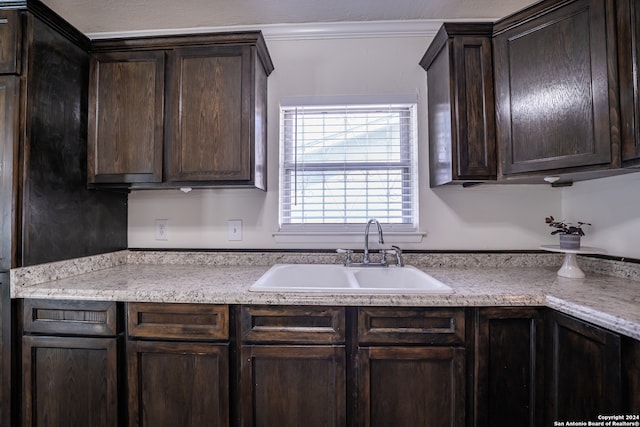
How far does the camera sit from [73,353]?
1198 millimetres

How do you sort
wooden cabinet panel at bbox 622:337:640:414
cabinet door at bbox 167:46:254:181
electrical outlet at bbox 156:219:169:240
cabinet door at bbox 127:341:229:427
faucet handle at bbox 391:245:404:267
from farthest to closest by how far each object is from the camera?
electrical outlet at bbox 156:219:169:240
faucet handle at bbox 391:245:404:267
cabinet door at bbox 167:46:254:181
cabinet door at bbox 127:341:229:427
wooden cabinet panel at bbox 622:337:640:414

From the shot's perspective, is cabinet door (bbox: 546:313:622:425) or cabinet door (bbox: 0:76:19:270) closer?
cabinet door (bbox: 546:313:622:425)

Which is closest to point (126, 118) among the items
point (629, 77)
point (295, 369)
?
point (295, 369)

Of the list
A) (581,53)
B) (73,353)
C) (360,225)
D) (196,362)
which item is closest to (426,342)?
(360,225)

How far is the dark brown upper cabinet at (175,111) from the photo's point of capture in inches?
59.0

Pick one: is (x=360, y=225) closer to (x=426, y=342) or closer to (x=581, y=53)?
(x=426, y=342)

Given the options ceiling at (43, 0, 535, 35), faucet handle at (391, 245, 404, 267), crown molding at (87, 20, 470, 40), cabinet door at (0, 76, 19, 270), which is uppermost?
ceiling at (43, 0, 535, 35)

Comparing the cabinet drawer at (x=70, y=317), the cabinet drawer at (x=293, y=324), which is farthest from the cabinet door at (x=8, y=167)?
the cabinet drawer at (x=293, y=324)

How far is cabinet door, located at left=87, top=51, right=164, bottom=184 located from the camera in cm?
152

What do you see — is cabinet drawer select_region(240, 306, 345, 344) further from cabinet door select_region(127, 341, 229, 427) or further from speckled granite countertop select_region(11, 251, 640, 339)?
cabinet door select_region(127, 341, 229, 427)

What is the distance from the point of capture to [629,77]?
1.05m

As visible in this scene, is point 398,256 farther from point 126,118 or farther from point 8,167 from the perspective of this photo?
point 8,167

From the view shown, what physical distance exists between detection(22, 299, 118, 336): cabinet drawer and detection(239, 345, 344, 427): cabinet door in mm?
617

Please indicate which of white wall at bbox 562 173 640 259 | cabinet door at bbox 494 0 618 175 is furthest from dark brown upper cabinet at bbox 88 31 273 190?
white wall at bbox 562 173 640 259
